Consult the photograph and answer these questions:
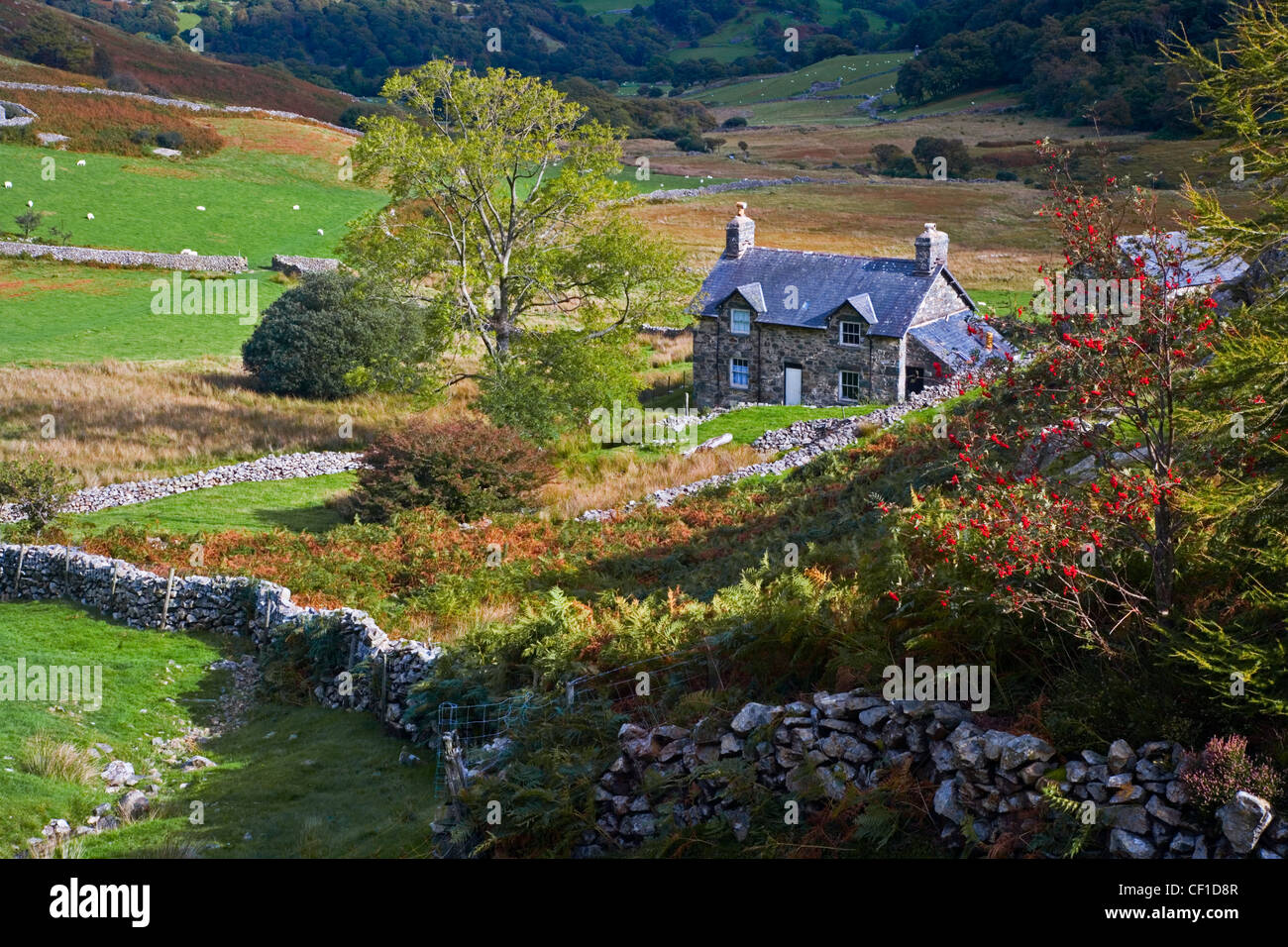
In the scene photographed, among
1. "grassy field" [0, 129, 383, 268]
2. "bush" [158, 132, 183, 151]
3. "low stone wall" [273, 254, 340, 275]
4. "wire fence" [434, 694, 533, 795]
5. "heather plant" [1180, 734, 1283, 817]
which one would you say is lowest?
"wire fence" [434, 694, 533, 795]

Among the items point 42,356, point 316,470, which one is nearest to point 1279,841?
point 316,470

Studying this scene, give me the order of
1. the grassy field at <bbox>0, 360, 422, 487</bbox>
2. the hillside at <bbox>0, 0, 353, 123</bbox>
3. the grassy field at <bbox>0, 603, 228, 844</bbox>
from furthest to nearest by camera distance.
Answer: the hillside at <bbox>0, 0, 353, 123</bbox>
the grassy field at <bbox>0, 360, 422, 487</bbox>
the grassy field at <bbox>0, 603, 228, 844</bbox>

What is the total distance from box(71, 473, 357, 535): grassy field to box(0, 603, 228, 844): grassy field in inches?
219

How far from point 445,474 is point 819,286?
2215cm

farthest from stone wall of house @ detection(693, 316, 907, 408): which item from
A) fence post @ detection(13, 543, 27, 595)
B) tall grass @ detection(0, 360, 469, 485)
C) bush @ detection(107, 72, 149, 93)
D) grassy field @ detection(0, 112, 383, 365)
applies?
bush @ detection(107, 72, 149, 93)

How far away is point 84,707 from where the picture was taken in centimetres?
1708

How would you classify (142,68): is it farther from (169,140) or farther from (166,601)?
(166,601)

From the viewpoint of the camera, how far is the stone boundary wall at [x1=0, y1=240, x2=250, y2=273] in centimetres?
6725

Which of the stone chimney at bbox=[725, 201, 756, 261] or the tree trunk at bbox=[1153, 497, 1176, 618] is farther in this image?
the stone chimney at bbox=[725, 201, 756, 261]

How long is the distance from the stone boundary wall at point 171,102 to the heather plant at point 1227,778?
10321cm

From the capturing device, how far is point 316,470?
34.9 metres

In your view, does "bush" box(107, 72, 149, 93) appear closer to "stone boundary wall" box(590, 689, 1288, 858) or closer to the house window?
the house window

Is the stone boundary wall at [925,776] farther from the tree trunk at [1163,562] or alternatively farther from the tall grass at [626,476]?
the tall grass at [626,476]

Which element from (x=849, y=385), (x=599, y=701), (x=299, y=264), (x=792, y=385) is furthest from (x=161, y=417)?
(x=599, y=701)
